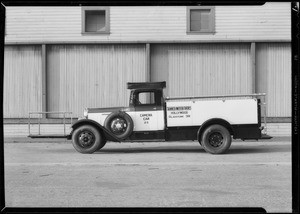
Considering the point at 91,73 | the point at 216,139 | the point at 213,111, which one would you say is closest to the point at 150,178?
the point at 216,139

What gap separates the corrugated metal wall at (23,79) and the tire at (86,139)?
687 centimetres

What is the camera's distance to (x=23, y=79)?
23062 millimetres

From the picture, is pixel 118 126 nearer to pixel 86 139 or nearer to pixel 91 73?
pixel 86 139

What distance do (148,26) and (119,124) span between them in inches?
366

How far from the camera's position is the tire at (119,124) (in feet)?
49.8

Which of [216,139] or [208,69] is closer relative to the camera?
[216,139]

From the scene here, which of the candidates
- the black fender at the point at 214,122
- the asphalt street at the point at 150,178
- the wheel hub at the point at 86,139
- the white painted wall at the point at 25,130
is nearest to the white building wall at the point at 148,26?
the white painted wall at the point at 25,130

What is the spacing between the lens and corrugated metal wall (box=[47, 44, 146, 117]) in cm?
2281

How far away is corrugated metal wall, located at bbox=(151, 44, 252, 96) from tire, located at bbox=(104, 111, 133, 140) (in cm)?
842

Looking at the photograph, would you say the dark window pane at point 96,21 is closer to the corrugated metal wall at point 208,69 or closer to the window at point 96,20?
the window at point 96,20

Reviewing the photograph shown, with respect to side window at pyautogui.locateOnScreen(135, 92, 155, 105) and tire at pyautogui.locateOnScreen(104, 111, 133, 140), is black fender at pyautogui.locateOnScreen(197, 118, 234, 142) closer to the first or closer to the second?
side window at pyautogui.locateOnScreen(135, 92, 155, 105)

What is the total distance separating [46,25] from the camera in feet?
78.2
